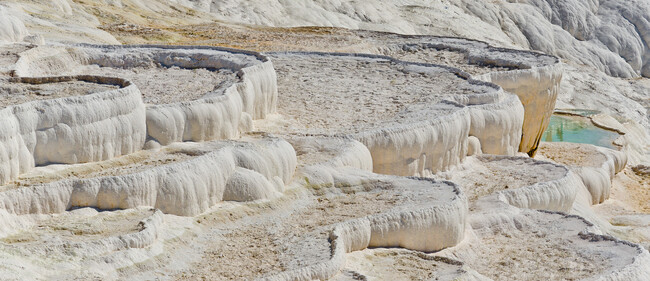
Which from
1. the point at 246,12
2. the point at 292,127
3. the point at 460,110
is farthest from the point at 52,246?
the point at 246,12

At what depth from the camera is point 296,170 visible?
10273 mm

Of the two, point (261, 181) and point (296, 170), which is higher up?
point (261, 181)

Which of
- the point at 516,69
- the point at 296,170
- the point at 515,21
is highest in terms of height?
the point at 296,170

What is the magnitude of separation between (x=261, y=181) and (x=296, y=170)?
84 centimetres

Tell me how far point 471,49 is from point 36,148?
12.1m

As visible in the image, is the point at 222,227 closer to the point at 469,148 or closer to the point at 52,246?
the point at 52,246

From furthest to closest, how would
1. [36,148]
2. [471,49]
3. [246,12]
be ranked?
[246,12] → [471,49] → [36,148]

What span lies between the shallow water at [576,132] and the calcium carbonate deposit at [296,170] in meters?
2.71

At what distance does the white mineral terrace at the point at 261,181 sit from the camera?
7.79 m

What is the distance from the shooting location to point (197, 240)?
27.1 ft

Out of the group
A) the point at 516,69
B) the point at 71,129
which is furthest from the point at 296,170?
the point at 516,69

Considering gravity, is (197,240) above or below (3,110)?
below

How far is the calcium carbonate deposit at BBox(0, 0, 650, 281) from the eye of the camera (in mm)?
7891

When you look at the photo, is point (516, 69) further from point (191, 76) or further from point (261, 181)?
point (261, 181)
